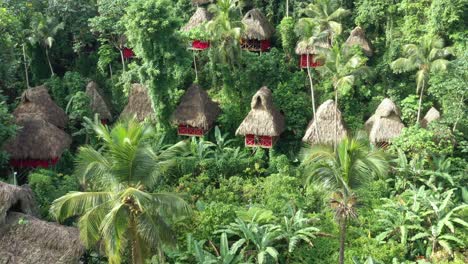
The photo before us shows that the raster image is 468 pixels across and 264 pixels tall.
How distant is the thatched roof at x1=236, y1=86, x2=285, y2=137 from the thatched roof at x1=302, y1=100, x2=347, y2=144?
1.48m

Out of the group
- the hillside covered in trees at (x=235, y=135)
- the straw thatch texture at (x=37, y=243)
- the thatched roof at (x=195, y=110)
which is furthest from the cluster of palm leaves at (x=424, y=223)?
the straw thatch texture at (x=37, y=243)

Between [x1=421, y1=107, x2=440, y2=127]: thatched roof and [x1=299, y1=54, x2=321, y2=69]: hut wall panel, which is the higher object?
[x1=299, y1=54, x2=321, y2=69]: hut wall panel

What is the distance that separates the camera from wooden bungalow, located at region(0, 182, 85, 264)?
14.6 meters

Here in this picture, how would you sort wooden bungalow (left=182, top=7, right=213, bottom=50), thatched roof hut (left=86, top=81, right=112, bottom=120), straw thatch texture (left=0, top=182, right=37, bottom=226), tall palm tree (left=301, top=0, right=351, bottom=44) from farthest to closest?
1. wooden bungalow (left=182, top=7, right=213, bottom=50)
2. thatched roof hut (left=86, top=81, right=112, bottom=120)
3. tall palm tree (left=301, top=0, right=351, bottom=44)
4. straw thatch texture (left=0, top=182, right=37, bottom=226)

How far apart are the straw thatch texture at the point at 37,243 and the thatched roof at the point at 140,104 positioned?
10861 mm

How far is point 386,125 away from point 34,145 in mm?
14996

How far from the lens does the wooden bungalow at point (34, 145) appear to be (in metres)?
21.9

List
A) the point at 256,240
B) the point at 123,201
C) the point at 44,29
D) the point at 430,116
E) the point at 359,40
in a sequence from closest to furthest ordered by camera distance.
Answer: the point at 123,201, the point at 256,240, the point at 430,116, the point at 359,40, the point at 44,29

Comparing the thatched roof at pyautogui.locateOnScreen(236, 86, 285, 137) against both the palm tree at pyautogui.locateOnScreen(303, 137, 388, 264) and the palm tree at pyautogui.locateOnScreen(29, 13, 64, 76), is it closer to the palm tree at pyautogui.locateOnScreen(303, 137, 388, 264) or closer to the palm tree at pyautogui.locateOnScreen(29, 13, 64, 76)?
the palm tree at pyautogui.locateOnScreen(303, 137, 388, 264)

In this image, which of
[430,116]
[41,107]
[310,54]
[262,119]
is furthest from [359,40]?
[41,107]

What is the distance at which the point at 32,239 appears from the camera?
585 inches

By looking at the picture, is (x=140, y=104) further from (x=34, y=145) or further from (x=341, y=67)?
(x=341, y=67)

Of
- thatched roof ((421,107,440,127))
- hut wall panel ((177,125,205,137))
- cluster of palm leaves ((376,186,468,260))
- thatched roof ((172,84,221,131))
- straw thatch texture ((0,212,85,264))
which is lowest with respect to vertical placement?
cluster of palm leaves ((376,186,468,260))

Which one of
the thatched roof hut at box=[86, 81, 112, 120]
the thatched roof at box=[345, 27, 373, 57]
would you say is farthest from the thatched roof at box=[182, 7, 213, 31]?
the thatched roof at box=[345, 27, 373, 57]
